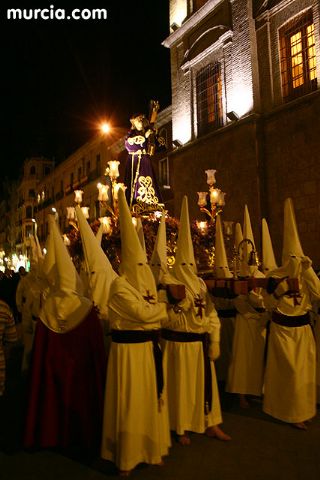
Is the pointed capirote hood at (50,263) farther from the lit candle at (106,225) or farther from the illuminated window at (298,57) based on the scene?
the illuminated window at (298,57)

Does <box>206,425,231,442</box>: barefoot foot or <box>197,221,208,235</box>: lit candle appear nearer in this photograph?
<box>206,425,231,442</box>: barefoot foot

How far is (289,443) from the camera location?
461cm

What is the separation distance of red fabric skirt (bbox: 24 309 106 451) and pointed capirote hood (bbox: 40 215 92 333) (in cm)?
10

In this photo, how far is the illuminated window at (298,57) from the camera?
1188 cm

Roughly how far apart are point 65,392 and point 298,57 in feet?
37.7

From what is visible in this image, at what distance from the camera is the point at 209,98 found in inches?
598

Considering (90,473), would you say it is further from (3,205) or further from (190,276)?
(3,205)

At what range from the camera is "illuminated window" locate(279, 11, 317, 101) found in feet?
39.0

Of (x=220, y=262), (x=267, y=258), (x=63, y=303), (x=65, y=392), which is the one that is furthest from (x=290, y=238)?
(x=65, y=392)

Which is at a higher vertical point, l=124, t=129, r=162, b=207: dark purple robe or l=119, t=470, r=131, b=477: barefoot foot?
l=124, t=129, r=162, b=207: dark purple robe

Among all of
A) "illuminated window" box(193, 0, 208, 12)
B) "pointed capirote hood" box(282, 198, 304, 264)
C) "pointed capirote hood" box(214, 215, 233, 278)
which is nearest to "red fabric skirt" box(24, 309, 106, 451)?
"pointed capirote hood" box(282, 198, 304, 264)

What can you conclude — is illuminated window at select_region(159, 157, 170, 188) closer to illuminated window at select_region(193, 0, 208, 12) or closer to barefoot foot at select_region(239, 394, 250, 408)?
illuminated window at select_region(193, 0, 208, 12)

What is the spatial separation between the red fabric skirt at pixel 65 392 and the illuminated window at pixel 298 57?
10.2 meters

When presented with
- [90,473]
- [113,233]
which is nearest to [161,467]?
[90,473]
